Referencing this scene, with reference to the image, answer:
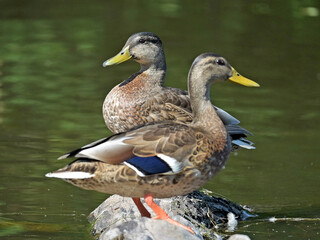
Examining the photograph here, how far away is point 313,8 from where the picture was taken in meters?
18.9

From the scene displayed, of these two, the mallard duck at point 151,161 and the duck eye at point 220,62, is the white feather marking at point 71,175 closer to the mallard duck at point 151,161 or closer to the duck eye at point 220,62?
the mallard duck at point 151,161

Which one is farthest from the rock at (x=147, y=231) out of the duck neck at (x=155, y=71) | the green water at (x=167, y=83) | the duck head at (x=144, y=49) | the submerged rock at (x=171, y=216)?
the duck head at (x=144, y=49)

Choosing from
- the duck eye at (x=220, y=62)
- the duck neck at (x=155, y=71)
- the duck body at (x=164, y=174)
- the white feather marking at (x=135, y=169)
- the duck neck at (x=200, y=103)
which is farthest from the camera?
the duck neck at (x=155, y=71)

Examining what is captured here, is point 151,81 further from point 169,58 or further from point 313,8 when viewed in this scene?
point 313,8

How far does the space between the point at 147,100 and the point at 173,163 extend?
1.88m

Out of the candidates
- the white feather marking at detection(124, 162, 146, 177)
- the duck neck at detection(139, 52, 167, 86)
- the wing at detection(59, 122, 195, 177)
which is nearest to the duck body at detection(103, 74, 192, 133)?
the duck neck at detection(139, 52, 167, 86)

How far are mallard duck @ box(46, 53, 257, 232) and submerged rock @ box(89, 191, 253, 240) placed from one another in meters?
0.14

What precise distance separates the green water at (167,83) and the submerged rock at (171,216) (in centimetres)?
21

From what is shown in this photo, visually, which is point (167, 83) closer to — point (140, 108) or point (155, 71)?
point (155, 71)

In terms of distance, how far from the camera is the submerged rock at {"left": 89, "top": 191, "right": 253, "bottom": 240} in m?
7.17

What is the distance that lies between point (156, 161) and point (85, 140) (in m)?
4.02

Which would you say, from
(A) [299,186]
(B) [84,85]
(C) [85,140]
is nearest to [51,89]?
(B) [84,85]

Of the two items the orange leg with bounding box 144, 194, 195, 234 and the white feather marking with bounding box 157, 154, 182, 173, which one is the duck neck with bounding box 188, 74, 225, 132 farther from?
the orange leg with bounding box 144, 194, 195, 234

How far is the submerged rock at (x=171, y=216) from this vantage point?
717cm
